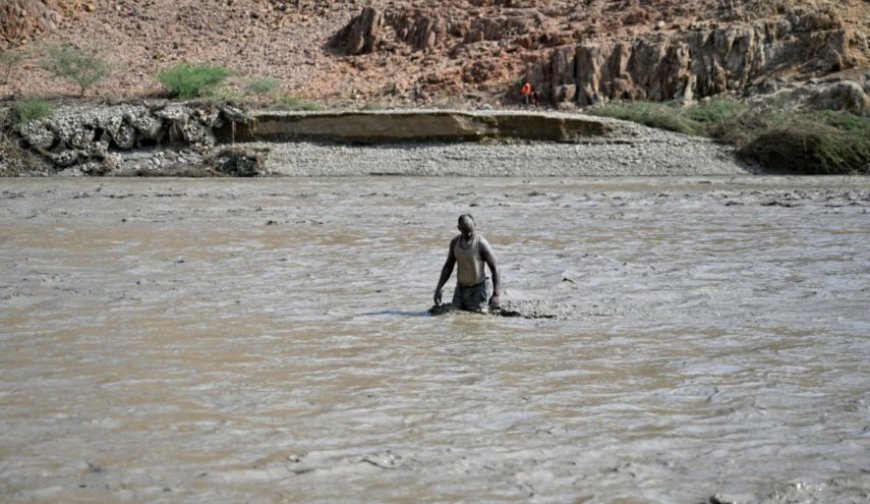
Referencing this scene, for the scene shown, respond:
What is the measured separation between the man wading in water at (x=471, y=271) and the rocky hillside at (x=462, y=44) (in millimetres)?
22440

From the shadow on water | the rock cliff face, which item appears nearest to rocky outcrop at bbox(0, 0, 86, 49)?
the rock cliff face

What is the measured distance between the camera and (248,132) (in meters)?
29.5

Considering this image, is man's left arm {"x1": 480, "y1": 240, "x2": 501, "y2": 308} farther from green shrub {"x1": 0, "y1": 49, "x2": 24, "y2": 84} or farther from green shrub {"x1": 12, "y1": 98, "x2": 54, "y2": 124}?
green shrub {"x1": 0, "y1": 49, "x2": 24, "y2": 84}

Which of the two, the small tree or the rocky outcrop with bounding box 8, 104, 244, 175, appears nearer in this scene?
the rocky outcrop with bounding box 8, 104, 244, 175

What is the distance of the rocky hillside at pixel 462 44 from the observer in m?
31.2

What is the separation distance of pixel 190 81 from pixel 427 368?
26.0m

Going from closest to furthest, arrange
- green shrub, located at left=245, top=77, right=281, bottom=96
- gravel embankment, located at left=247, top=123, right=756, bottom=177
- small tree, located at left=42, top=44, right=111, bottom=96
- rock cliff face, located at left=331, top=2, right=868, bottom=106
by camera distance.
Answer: gravel embankment, located at left=247, top=123, right=756, bottom=177 < rock cliff face, located at left=331, top=2, right=868, bottom=106 < green shrub, located at left=245, top=77, right=281, bottom=96 < small tree, located at left=42, top=44, right=111, bottom=96

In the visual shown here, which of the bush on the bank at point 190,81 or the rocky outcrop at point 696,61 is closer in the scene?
the rocky outcrop at point 696,61

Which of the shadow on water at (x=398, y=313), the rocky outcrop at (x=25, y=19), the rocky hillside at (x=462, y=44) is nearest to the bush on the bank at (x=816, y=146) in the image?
the rocky hillside at (x=462, y=44)

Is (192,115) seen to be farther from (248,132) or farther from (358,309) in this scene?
(358,309)

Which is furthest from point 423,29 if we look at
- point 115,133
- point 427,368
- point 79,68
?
point 427,368

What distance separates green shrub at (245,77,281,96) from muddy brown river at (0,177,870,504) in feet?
58.0

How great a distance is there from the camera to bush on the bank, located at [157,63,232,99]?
32.2 m

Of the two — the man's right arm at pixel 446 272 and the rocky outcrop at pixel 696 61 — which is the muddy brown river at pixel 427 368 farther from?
the rocky outcrop at pixel 696 61
